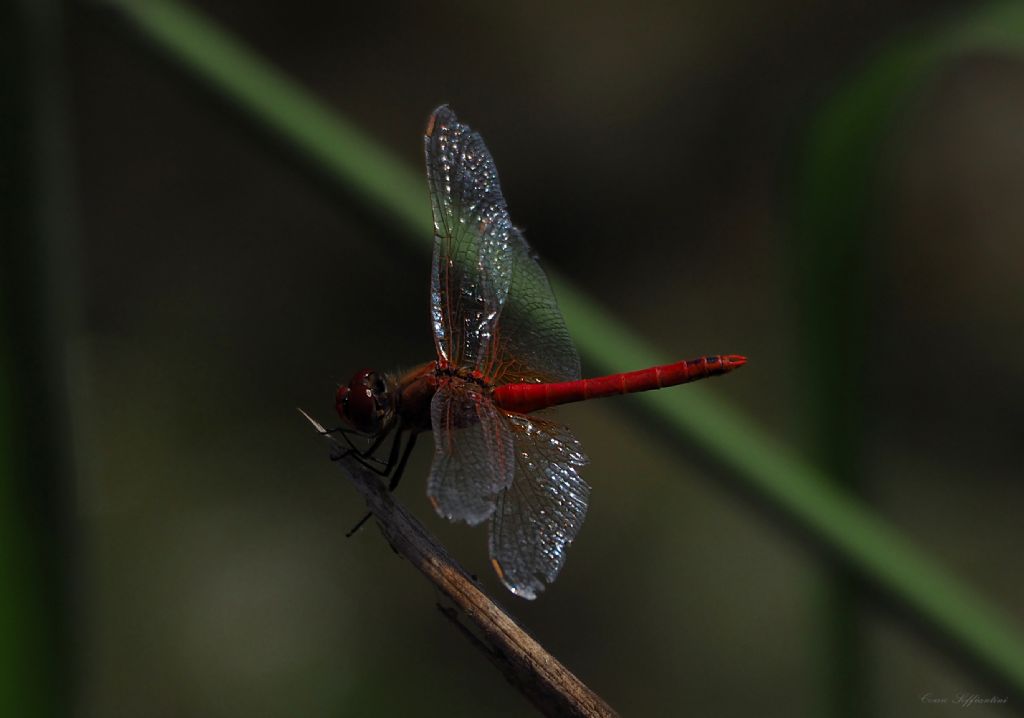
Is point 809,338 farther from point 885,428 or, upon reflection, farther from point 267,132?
point 885,428

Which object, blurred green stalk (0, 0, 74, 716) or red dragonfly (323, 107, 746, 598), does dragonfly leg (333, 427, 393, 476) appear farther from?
blurred green stalk (0, 0, 74, 716)

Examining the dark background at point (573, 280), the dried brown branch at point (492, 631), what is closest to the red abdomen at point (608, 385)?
the dried brown branch at point (492, 631)

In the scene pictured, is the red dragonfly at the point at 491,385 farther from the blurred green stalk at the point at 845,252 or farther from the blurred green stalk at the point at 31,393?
the blurred green stalk at the point at 31,393

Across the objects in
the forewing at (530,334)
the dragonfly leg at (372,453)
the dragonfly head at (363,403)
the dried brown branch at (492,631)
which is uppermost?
the forewing at (530,334)

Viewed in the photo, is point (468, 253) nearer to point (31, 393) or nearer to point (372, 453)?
point (372, 453)

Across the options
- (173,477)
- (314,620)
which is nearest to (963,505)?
(314,620)
